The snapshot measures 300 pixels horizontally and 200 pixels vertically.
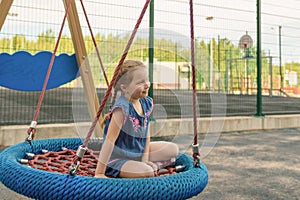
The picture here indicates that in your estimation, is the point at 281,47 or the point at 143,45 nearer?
the point at 143,45

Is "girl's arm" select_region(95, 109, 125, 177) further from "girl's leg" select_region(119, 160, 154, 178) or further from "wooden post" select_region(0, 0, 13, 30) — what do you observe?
"wooden post" select_region(0, 0, 13, 30)

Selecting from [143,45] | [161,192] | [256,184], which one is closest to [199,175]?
[161,192]

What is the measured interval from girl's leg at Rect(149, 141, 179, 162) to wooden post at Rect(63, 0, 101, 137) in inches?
41.6

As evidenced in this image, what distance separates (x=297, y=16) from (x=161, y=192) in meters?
5.22

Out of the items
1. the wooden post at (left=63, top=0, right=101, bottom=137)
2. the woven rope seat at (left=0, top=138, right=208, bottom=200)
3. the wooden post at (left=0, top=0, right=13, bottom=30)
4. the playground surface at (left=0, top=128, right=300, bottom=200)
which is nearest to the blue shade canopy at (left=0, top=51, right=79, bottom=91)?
the wooden post at (left=63, top=0, right=101, bottom=137)

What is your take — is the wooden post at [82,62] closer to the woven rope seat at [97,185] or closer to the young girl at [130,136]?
the young girl at [130,136]

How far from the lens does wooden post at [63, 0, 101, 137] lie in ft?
7.72

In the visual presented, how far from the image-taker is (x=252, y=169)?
2.40 metres

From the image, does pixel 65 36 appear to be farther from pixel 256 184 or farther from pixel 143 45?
pixel 256 184

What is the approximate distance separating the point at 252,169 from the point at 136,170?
1534mm

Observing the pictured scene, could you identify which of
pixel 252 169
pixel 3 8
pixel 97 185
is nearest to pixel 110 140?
pixel 97 185

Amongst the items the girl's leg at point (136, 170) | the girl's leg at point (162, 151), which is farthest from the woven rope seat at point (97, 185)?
the girl's leg at point (162, 151)

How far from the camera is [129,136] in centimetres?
123

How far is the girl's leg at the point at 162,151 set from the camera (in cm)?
134
